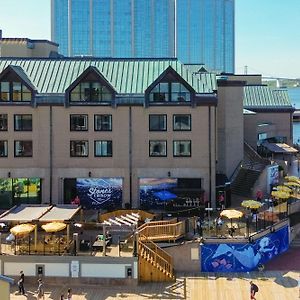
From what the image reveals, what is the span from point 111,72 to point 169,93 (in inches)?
271

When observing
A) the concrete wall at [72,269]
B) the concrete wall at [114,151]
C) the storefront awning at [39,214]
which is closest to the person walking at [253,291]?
the concrete wall at [72,269]

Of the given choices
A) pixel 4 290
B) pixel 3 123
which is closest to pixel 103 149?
pixel 3 123

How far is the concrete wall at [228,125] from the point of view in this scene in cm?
5897

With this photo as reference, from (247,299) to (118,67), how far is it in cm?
2721

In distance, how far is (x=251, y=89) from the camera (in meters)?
79.8

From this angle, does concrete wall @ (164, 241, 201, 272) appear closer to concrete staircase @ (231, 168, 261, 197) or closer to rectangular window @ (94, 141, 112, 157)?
rectangular window @ (94, 141, 112, 157)

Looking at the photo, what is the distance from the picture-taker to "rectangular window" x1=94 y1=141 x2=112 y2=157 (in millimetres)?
52719

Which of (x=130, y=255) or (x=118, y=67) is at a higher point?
(x=118, y=67)

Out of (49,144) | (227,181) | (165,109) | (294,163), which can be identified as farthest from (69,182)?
(294,163)

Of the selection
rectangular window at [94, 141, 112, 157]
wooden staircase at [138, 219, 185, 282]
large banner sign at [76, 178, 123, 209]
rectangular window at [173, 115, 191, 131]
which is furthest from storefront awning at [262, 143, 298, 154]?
wooden staircase at [138, 219, 185, 282]

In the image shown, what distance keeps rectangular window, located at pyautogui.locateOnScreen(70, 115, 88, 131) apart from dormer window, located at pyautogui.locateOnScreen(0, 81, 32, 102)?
4409 millimetres

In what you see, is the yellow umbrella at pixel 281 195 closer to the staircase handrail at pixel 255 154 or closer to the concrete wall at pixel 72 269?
the staircase handrail at pixel 255 154

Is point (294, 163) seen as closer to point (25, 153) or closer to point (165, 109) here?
point (165, 109)

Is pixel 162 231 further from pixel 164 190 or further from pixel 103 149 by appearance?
pixel 103 149
